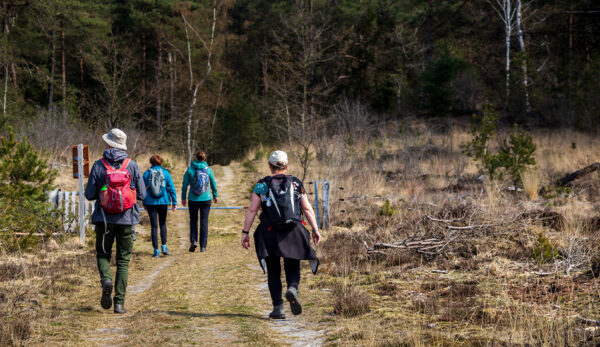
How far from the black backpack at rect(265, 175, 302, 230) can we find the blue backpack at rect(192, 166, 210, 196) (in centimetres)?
436

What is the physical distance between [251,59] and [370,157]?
2391cm

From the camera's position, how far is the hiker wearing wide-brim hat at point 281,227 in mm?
5508

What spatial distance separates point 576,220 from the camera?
8719mm

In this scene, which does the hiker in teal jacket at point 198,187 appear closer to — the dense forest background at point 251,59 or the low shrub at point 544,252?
the low shrub at point 544,252

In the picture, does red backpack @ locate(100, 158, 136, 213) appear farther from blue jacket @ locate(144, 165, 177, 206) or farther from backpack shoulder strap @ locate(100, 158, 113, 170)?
blue jacket @ locate(144, 165, 177, 206)

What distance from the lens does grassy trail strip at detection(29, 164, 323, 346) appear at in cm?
510

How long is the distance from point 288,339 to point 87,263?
4.75 m

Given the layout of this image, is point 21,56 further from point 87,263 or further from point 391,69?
point 87,263

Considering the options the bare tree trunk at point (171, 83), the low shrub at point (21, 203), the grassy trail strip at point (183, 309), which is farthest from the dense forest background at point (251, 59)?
the grassy trail strip at point (183, 309)

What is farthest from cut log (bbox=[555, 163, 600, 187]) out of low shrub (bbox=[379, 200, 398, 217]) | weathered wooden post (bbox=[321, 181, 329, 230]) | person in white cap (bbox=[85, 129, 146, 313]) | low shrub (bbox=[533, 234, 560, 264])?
person in white cap (bbox=[85, 129, 146, 313])

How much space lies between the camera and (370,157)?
20.3m

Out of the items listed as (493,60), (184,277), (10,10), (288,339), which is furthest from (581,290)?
(10,10)

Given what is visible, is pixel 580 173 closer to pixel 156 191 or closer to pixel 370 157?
pixel 370 157

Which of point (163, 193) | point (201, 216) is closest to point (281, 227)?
point (163, 193)
